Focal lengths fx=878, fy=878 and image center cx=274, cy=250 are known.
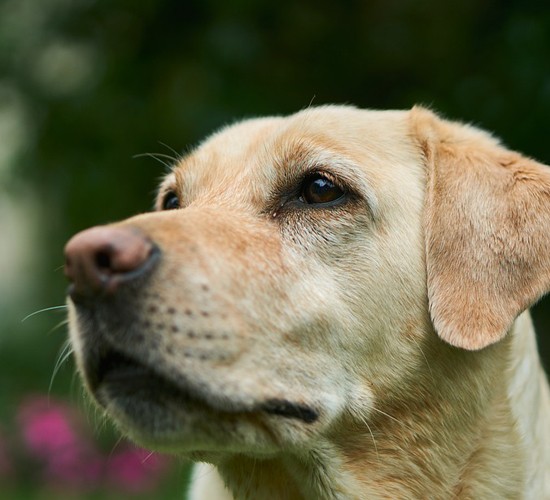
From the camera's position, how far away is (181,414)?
2.72 m

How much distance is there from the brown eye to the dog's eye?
0.74 meters

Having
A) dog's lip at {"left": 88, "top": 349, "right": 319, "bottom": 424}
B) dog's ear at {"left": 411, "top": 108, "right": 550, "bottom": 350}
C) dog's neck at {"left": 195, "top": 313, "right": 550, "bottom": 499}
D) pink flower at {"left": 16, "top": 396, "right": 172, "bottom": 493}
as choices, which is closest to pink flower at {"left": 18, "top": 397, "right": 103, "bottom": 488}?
pink flower at {"left": 16, "top": 396, "right": 172, "bottom": 493}

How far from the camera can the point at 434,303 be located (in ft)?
10.1

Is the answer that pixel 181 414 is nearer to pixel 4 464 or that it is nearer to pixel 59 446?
pixel 59 446

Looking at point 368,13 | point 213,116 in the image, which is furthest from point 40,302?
point 368,13

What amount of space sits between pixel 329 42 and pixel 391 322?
172 inches

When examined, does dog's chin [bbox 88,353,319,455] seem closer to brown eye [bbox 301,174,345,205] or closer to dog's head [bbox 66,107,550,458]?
dog's head [bbox 66,107,550,458]

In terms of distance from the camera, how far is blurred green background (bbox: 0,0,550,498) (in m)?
6.37

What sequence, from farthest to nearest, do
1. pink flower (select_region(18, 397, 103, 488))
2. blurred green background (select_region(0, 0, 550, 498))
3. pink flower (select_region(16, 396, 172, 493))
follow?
pink flower (select_region(18, 397, 103, 488)) → pink flower (select_region(16, 396, 172, 493)) → blurred green background (select_region(0, 0, 550, 498))

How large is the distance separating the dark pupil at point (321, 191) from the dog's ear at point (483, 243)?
1.15 ft

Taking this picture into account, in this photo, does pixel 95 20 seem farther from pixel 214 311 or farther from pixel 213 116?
pixel 214 311

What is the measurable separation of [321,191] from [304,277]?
38cm

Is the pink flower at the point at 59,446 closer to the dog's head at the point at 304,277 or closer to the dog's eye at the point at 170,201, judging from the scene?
the dog's eye at the point at 170,201

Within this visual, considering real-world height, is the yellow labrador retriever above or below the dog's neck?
above
